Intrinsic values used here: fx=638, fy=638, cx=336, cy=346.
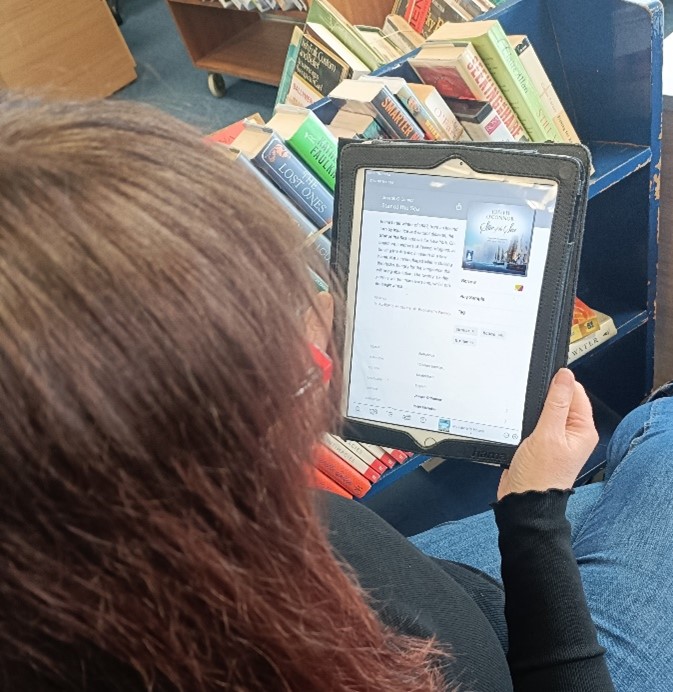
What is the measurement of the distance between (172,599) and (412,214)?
0.45 meters

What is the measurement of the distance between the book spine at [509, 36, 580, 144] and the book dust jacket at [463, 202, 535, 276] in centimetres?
37

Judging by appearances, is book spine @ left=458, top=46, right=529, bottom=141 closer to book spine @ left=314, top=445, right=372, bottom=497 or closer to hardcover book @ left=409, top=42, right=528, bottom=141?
hardcover book @ left=409, top=42, right=528, bottom=141

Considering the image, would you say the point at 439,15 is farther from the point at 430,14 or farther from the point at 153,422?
the point at 153,422

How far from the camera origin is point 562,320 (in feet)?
2.04

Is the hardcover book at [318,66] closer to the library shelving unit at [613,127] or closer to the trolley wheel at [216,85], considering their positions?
the library shelving unit at [613,127]

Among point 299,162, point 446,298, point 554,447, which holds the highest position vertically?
point 299,162

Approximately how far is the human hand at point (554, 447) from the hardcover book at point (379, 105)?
0.41 m

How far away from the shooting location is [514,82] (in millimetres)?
896

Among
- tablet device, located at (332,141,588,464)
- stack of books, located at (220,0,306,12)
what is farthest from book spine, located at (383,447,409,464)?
stack of books, located at (220,0,306,12)

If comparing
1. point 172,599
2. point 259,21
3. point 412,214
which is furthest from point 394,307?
point 259,21

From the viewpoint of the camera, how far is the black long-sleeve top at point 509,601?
21.0 inches

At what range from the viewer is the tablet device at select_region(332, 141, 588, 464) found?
1.95 feet

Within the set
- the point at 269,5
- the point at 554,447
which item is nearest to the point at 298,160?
the point at 554,447

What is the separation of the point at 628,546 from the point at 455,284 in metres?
0.39
